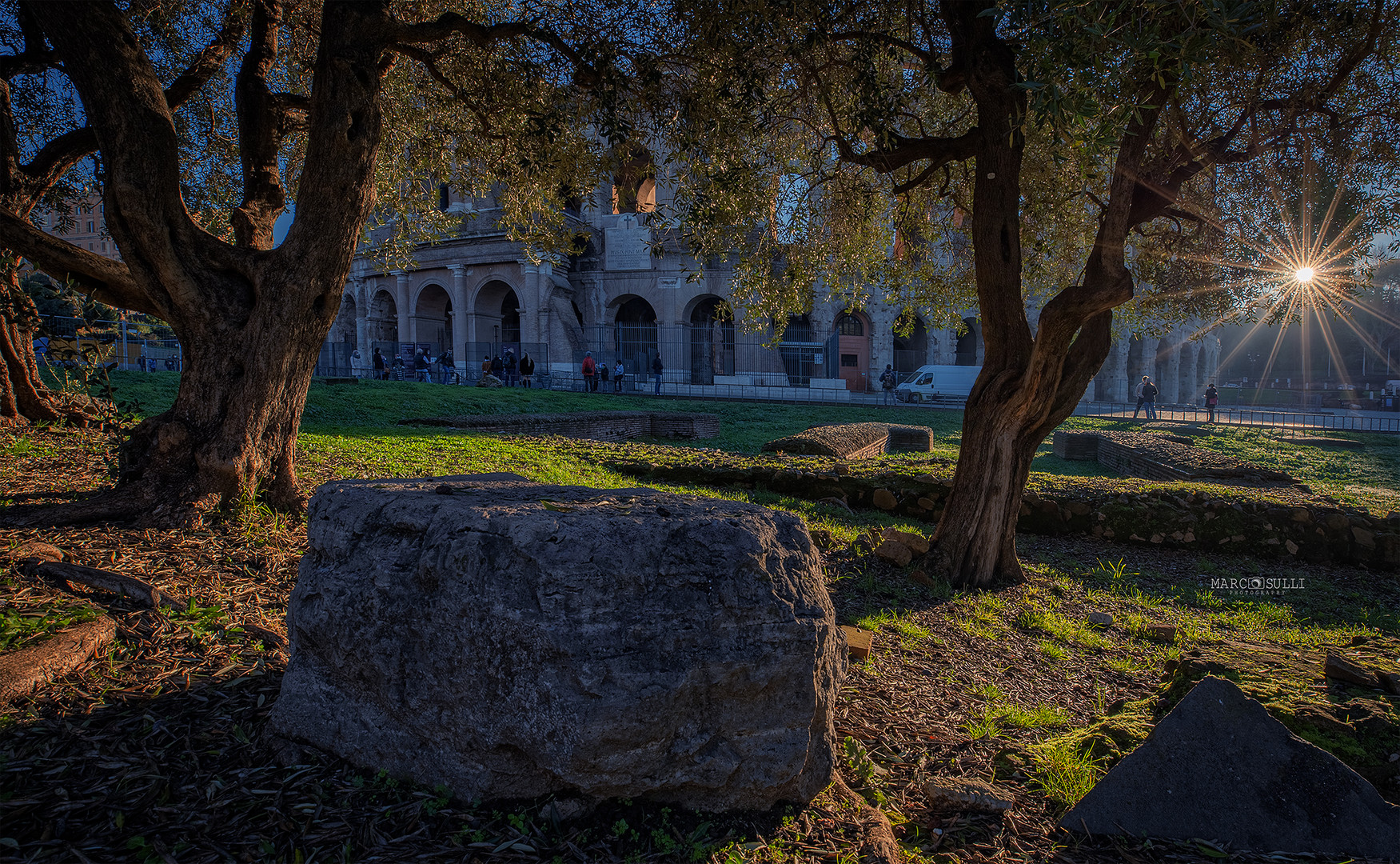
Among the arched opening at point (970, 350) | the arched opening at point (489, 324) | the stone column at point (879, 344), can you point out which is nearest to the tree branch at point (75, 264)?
the arched opening at point (489, 324)

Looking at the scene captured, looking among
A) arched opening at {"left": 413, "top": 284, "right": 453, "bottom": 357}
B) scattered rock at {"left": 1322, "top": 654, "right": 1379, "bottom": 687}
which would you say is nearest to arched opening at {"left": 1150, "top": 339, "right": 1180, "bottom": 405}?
arched opening at {"left": 413, "top": 284, "right": 453, "bottom": 357}

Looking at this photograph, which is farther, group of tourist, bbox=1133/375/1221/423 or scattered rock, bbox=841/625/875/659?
group of tourist, bbox=1133/375/1221/423

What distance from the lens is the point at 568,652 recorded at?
5.67ft

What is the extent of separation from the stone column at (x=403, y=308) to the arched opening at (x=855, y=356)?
17.8 meters

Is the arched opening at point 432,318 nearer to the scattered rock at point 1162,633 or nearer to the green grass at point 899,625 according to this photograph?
the green grass at point 899,625

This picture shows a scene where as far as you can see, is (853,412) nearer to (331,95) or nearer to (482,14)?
(482,14)

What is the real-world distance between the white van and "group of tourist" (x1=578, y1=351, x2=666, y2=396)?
974 cm

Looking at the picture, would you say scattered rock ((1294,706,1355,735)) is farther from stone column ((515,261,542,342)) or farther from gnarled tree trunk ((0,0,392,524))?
stone column ((515,261,542,342))

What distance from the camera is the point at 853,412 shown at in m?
19.8

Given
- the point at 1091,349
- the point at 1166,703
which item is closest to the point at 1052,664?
the point at 1166,703

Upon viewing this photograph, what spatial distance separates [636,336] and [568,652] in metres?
28.0

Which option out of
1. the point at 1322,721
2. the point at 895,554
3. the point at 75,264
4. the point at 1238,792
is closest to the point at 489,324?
the point at 75,264

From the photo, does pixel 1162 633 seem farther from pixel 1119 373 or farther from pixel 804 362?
pixel 1119 373

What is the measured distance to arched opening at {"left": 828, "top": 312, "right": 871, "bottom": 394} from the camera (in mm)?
29109
